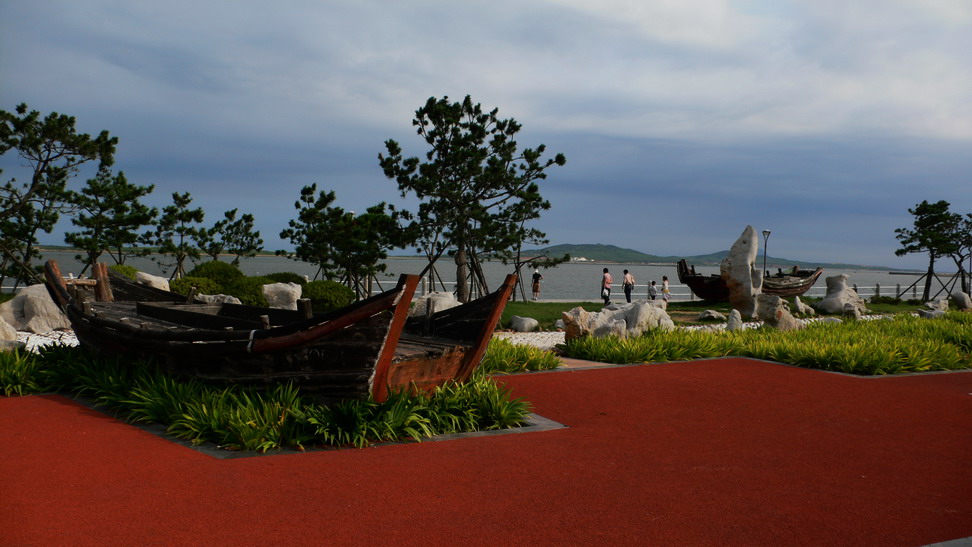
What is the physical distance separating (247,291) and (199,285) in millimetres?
1180

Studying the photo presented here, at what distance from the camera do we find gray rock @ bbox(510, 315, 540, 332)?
58.8 feet

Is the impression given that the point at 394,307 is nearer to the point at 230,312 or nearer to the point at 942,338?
the point at 230,312

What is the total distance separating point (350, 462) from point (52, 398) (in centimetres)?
415

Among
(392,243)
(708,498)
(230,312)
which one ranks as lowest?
(708,498)

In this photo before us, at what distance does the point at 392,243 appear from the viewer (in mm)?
24219

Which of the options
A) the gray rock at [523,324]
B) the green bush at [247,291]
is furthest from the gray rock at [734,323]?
the green bush at [247,291]

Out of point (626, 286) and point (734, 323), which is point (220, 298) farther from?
point (626, 286)

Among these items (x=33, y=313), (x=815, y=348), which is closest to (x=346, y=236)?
(x=33, y=313)

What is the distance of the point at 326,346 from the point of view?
602cm

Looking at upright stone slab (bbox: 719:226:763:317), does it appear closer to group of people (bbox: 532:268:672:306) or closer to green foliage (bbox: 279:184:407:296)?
group of people (bbox: 532:268:672:306)

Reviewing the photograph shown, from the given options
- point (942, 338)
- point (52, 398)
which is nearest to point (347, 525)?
point (52, 398)

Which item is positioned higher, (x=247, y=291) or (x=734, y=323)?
(x=247, y=291)

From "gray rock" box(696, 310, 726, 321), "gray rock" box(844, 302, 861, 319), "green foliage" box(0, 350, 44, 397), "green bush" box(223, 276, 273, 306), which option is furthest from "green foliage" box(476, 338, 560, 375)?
"gray rock" box(844, 302, 861, 319)

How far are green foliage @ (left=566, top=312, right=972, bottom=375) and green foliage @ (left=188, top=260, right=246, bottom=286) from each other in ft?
34.0
